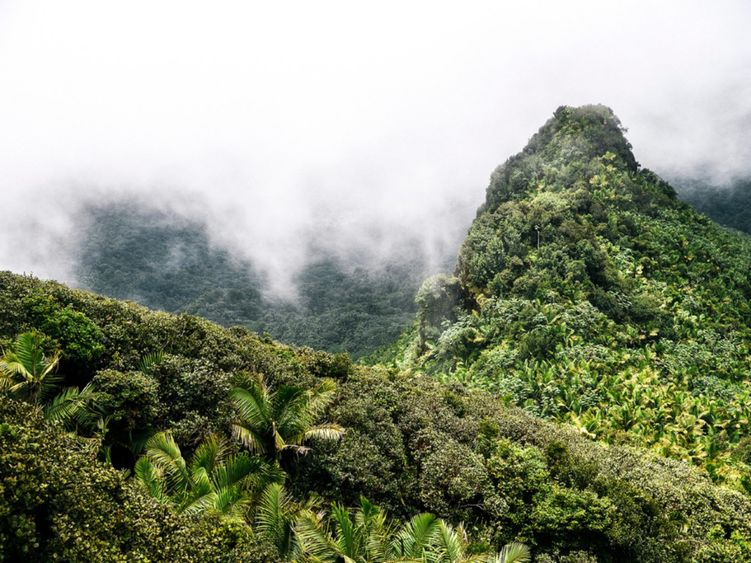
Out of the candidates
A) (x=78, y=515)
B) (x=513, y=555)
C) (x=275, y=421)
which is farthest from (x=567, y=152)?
(x=78, y=515)

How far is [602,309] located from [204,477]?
38.8m

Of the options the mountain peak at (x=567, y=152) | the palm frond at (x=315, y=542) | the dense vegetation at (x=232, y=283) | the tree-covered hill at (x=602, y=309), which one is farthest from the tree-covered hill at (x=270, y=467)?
the dense vegetation at (x=232, y=283)

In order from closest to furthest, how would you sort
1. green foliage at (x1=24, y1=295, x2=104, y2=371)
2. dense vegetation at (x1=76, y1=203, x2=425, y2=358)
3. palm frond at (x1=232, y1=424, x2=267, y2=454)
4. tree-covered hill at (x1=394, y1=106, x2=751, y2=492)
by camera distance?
palm frond at (x1=232, y1=424, x2=267, y2=454), green foliage at (x1=24, y1=295, x2=104, y2=371), tree-covered hill at (x1=394, y1=106, x2=751, y2=492), dense vegetation at (x1=76, y1=203, x2=425, y2=358)

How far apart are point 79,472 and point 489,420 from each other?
48.3 ft

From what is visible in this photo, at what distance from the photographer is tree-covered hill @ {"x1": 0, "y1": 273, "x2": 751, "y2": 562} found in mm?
8078

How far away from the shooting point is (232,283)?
142 meters

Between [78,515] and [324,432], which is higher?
[324,432]

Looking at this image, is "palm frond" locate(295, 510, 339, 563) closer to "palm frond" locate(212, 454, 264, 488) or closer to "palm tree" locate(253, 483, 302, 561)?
"palm tree" locate(253, 483, 302, 561)

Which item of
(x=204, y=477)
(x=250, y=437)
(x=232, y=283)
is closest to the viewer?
(x=204, y=477)

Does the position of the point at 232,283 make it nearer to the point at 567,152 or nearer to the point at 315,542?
the point at 567,152

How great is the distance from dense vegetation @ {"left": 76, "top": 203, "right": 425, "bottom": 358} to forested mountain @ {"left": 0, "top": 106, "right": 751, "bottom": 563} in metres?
63.4

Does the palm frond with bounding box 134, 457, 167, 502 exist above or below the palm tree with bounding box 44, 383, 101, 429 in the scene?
below

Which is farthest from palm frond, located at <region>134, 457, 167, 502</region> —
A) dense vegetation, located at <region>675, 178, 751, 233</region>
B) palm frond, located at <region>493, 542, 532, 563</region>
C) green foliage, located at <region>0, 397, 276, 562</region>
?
dense vegetation, located at <region>675, 178, 751, 233</region>

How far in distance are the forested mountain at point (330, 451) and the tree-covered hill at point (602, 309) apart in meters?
0.28
